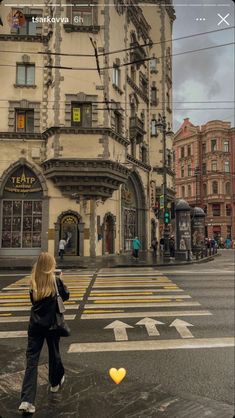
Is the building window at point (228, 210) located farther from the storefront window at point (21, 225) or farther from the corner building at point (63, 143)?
the storefront window at point (21, 225)

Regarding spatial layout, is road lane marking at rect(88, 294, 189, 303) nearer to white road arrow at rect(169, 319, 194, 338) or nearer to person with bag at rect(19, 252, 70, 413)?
white road arrow at rect(169, 319, 194, 338)

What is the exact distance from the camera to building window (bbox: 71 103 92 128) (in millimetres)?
24672

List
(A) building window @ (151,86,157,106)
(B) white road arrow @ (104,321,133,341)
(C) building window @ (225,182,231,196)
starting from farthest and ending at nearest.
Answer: (C) building window @ (225,182,231,196), (A) building window @ (151,86,157,106), (B) white road arrow @ (104,321,133,341)

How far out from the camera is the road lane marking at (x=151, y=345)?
5.83 metres

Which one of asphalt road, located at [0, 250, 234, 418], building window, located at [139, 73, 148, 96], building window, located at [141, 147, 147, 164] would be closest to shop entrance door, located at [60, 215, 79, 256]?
asphalt road, located at [0, 250, 234, 418]

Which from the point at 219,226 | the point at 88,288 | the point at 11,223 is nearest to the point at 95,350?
the point at 88,288

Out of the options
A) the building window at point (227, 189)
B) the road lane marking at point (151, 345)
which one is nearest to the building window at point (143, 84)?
the building window at point (227, 189)

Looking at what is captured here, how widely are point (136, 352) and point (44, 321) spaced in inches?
106

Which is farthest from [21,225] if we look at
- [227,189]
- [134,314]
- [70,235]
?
[227,189]

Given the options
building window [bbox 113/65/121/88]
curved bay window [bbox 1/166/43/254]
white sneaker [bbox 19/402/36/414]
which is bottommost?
white sneaker [bbox 19/402/36/414]

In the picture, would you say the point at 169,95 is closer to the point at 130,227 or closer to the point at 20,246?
the point at 130,227

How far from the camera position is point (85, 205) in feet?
82.5

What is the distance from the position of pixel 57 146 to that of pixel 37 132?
2991 mm

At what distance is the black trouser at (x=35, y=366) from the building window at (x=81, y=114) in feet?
71.6
